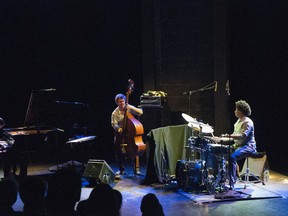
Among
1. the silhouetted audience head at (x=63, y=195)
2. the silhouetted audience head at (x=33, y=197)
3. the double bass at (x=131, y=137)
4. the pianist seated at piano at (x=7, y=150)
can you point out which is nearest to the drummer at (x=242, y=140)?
the double bass at (x=131, y=137)

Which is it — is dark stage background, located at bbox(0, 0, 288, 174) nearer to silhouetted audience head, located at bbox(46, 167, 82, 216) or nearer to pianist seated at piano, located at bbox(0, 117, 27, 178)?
pianist seated at piano, located at bbox(0, 117, 27, 178)

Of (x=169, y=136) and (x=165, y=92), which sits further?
(x=165, y=92)

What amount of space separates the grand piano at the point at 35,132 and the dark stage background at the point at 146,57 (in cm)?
98

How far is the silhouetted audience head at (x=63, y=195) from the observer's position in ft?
11.6

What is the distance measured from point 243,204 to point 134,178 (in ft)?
8.86

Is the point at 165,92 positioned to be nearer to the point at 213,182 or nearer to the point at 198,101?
the point at 198,101

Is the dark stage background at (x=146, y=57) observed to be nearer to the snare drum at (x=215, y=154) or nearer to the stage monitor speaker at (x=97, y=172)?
the stage monitor speaker at (x=97, y=172)

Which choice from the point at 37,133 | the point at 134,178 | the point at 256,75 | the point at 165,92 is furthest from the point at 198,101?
the point at 37,133

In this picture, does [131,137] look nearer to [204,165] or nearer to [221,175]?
[204,165]

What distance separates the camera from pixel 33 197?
3568 millimetres

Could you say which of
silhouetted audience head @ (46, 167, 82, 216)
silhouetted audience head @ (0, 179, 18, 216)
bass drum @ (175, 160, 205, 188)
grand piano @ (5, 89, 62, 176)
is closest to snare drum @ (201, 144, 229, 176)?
bass drum @ (175, 160, 205, 188)

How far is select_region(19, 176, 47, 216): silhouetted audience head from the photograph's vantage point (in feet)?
11.5

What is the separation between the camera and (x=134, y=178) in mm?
9773

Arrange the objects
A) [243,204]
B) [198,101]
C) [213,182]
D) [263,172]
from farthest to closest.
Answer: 1. [198,101]
2. [263,172]
3. [213,182]
4. [243,204]
